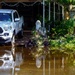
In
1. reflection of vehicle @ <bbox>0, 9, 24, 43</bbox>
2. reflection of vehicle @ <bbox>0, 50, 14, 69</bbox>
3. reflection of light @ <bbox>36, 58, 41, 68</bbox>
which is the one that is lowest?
reflection of light @ <bbox>36, 58, 41, 68</bbox>

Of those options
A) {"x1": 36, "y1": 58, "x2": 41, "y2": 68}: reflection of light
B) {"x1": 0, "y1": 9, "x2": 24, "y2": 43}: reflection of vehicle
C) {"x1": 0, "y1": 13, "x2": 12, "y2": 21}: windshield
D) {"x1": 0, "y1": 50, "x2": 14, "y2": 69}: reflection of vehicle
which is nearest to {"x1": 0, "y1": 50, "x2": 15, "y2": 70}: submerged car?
{"x1": 0, "y1": 50, "x2": 14, "y2": 69}: reflection of vehicle

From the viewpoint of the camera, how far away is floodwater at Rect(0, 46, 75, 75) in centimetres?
1235

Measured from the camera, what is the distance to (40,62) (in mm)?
14266

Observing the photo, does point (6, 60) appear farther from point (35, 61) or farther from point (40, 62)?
point (40, 62)

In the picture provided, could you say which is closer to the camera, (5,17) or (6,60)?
(6,60)

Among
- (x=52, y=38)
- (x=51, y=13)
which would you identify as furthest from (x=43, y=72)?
(x=51, y=13)

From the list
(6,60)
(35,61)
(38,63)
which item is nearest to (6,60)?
(6,60)

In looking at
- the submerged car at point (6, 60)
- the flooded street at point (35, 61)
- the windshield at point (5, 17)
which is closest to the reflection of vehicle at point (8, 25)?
the windshield at point (5, 17)

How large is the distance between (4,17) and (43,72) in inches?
346

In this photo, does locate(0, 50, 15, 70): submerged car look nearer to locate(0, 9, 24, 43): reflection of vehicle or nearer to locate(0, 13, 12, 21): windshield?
locate(0, 9, 24, 43): reflection of vehicle

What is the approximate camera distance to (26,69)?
1280cm

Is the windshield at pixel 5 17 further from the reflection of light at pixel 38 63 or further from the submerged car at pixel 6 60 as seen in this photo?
the reflection of light at pixel 38 63

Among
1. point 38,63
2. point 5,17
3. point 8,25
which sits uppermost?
point 5,17

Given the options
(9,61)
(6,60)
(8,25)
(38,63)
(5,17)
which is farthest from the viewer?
(5,17)
